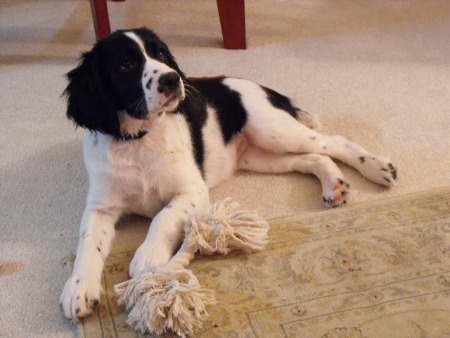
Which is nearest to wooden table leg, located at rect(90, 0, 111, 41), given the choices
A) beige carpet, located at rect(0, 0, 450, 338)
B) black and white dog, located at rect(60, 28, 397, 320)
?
beige carpet, located at rect(0, 0, 450, 338)

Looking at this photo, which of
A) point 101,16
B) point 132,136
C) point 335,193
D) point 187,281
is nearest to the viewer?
point 187,281

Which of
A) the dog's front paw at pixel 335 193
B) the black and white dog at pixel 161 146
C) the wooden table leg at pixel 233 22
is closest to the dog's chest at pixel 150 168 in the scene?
the black and white dog at pixel 161 146

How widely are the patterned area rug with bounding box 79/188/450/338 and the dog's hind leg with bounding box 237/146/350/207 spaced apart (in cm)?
7

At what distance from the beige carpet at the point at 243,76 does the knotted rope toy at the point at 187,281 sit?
0.16m

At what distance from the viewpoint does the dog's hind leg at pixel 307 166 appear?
1.75 m

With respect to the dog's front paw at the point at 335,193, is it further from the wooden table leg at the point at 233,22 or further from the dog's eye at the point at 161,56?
the wooden table leg at the point at 233,22

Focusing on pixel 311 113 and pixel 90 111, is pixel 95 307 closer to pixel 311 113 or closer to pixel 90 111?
pixel 90 111

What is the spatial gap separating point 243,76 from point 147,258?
1.43m

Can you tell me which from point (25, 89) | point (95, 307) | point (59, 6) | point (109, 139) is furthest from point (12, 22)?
point (95, 307)

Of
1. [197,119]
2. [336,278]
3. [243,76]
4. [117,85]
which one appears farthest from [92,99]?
[243,76]

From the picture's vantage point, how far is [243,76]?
2.71 m

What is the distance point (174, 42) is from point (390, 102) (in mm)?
1305

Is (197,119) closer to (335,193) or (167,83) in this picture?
(167,83)

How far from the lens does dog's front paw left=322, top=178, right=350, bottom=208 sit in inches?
68.6
